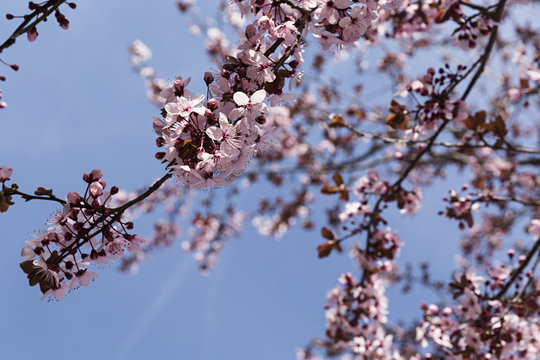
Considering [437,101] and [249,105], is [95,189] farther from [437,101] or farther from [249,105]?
[437,101]

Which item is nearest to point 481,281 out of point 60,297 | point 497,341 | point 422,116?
point 497,341

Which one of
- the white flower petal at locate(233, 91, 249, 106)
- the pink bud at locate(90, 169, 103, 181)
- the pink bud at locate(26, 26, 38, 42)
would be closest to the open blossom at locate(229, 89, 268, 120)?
the white flower petal at locate(233, 91, 249, 106)

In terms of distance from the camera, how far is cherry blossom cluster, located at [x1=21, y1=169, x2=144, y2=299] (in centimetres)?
169

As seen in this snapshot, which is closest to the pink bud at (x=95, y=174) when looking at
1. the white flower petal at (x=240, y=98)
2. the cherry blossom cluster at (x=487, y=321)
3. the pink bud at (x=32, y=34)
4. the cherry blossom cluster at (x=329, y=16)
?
A: the white flower petal at (x=240, y=98)

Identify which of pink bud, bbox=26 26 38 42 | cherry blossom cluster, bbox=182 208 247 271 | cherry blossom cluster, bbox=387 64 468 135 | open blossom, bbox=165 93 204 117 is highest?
cherry blossom cluster, bbox=182 208 247 271

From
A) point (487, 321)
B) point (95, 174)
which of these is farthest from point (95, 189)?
point (487, 321)

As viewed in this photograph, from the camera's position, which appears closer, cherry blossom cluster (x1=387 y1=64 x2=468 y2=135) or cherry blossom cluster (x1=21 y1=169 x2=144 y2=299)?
cherry blossom cluster (x1=21 y1=169 x2=144 y2=299)

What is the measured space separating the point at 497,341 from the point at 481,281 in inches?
19.0

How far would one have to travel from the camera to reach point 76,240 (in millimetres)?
1692

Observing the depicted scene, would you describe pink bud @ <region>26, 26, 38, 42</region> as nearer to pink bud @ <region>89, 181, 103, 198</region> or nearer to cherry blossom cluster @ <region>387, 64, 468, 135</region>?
pink bud @ <region>89, 181, 103, 198</region>

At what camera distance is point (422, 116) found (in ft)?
10.5

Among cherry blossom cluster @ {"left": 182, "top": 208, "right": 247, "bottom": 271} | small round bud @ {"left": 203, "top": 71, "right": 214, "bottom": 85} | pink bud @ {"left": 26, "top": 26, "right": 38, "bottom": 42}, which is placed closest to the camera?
small round bud @ {"left": 203, "top": 71, "right": 214, "bottom": 85}

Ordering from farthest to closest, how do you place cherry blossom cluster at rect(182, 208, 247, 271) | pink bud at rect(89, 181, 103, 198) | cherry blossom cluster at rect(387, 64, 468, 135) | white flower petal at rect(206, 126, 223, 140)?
cherry blossom cluster at rect(182, 208, 247, 271)
cherry blossom cluster at rect(387, 64, 468, 135)
pink bud at rect(89, 181, 103, 198)
white flower petal at rect(206, 126, 223, 140)

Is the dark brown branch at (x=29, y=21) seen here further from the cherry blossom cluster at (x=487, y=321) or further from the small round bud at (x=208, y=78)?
the cherry blossom cluster at (x=487, y=321)
